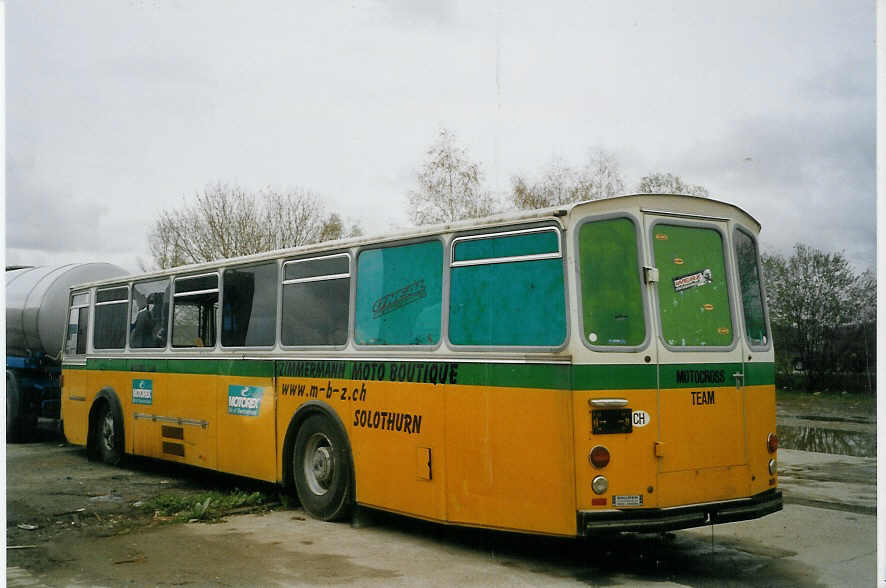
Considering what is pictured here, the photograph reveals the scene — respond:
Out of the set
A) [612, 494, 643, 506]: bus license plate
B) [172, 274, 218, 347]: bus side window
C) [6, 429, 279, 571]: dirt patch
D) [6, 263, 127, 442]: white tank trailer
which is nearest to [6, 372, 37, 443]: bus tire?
[6, 263, 127, 442]: white tank trailer

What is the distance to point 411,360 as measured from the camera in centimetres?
796

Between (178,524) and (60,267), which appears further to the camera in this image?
(60,267)

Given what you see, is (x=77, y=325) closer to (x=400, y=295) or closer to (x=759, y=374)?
(x=400, y=295)

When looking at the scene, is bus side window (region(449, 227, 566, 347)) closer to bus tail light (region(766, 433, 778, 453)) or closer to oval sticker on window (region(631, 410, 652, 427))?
oval sticker on window (region(631, 410, 652, 427))

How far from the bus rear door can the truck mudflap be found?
0.08 m

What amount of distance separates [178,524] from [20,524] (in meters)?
1.54

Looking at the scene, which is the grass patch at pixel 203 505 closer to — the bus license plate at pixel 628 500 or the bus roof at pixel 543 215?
the bus roof at pixel 543 215

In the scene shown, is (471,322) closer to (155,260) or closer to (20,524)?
(20,524)

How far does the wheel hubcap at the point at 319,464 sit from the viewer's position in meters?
9.04

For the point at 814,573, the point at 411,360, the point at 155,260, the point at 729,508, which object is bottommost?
the point at 814,573

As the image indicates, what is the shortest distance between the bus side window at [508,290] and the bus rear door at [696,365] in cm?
80

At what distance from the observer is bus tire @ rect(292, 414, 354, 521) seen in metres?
8.76

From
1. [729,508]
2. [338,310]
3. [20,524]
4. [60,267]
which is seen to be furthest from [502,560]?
[60,267]

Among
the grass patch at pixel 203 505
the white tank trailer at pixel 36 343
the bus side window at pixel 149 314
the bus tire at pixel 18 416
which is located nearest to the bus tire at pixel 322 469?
the grass patch at pixel 203 505
